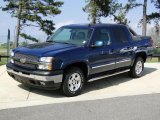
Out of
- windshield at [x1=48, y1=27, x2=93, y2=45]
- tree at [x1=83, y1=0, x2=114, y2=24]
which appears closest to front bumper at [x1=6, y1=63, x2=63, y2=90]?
windshield at [x1=48, y1=27, x2=93, y2=45]

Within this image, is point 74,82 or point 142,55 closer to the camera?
point 74,82

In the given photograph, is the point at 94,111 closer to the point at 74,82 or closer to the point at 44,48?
the point at 74,82

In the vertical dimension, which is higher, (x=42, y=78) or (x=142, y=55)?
(x=142, y=55)

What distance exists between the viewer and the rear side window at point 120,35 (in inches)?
392

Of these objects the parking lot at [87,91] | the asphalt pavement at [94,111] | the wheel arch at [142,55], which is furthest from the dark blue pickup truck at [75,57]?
the asphalt pavement at [94,111]

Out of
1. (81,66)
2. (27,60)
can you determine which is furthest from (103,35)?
(27,60)

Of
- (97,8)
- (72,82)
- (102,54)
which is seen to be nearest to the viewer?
(72,82)

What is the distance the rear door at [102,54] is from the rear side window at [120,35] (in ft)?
1.04

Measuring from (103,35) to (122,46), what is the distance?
89cm

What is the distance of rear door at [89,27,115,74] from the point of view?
29.1 feet

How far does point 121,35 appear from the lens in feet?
33.6

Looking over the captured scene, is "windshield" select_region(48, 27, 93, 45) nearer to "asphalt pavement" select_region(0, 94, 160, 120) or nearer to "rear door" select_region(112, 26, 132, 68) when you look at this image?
"rear door" select_region(112, 26, 132, 68)

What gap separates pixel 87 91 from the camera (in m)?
9.19

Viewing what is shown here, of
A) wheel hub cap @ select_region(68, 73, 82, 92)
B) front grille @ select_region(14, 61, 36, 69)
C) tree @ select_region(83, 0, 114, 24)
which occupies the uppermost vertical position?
tree @ select_region(83, 0, 114, 24)
